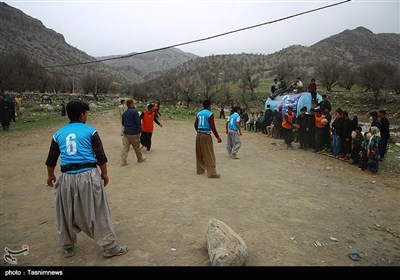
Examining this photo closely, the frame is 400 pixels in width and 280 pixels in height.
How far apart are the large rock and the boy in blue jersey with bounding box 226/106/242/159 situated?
5756mm

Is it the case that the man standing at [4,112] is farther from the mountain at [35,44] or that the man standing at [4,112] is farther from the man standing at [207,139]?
the mountain at [35,44]

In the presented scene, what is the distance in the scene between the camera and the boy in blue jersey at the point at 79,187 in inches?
136

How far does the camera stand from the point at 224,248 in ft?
10.8

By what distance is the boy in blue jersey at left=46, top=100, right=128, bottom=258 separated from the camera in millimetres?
3457

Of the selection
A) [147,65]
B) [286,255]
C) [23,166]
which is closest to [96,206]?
[286,255]

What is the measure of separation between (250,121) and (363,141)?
9.73 m

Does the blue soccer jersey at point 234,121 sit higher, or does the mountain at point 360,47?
the mountain at point 360,47

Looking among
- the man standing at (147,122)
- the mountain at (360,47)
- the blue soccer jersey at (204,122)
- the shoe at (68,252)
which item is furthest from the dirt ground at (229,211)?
the mountain at (360,47)

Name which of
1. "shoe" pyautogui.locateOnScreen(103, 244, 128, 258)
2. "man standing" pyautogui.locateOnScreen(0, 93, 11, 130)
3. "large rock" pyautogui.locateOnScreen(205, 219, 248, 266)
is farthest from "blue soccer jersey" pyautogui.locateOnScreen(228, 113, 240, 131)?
"man standing" pyautogui.locateOnScreen(0, 93, 11, 130)

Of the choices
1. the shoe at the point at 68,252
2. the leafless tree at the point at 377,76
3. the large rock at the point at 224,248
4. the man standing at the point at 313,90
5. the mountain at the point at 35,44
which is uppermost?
the mountain at the point at 35,44

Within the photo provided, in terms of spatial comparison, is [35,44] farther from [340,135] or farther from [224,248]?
[224,248]

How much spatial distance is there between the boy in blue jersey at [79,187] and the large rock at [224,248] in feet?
3.78

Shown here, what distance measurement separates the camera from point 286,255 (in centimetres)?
364
